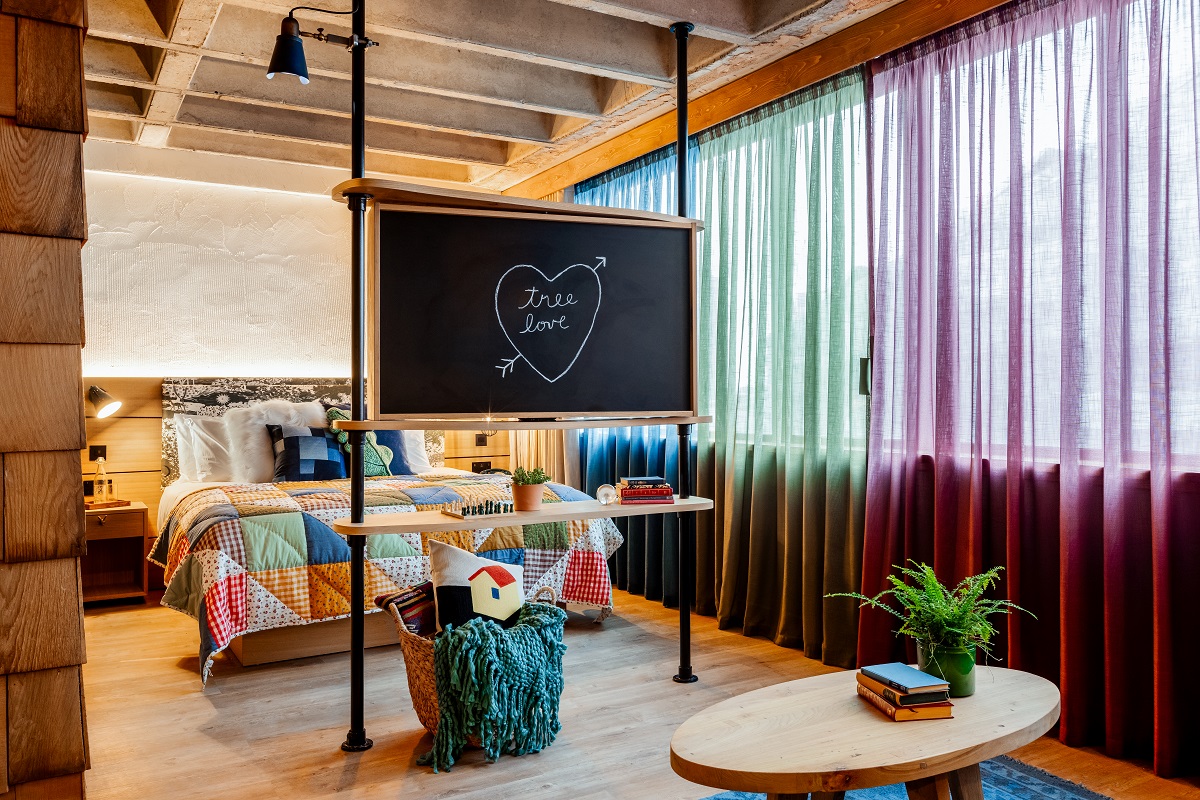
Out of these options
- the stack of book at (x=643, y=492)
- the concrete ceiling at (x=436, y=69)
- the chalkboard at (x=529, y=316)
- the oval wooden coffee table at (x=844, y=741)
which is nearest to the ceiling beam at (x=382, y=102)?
the concrete ceiling at (x=436, y=69)

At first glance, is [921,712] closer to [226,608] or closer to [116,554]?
[226,608]

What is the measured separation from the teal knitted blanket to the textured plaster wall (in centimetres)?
324

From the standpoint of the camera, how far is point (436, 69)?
3.89 meters

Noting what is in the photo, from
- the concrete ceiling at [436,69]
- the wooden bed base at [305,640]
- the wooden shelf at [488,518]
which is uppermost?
the concrete ceiling at [436,69]

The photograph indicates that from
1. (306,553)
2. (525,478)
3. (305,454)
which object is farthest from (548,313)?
(305,454)

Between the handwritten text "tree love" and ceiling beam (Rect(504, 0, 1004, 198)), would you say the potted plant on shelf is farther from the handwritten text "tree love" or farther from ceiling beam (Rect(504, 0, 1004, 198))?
ceiling beam (Rect(504, 0, 1004, 198))

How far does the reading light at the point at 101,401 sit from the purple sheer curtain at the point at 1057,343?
3.75 metres

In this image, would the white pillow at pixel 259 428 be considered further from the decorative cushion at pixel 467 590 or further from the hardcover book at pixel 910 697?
the hardcover book at pixel 910 697

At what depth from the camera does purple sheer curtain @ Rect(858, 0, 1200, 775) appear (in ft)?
7.94

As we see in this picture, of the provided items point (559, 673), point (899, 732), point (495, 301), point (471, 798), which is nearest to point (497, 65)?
point (495, 301)

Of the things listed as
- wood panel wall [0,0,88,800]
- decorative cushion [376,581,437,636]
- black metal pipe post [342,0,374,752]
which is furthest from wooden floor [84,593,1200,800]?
wood panel wall [0,0,88,800]

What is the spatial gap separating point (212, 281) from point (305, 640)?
A: 8.27 ft

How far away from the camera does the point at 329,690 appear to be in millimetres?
3096

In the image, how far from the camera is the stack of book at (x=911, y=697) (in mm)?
1737
